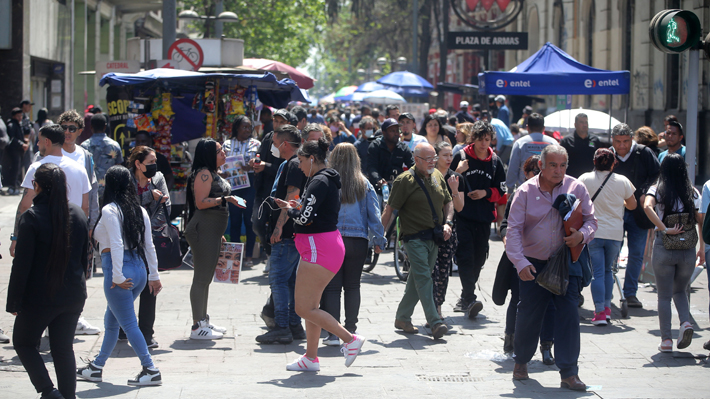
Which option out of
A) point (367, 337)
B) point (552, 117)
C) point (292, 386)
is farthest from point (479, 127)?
point (552, 117)

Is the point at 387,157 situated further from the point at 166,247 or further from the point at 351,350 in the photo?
the point at 351,350

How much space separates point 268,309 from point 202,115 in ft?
16.2

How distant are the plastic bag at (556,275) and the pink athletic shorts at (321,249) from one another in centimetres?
151

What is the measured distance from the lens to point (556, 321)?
19.0 ft

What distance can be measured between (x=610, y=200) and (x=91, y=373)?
4913 millimetres

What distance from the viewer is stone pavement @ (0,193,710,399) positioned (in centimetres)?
555

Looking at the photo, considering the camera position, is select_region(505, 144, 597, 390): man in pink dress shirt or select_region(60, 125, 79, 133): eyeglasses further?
select_region(60, 125, 79, 133): eyeglasses

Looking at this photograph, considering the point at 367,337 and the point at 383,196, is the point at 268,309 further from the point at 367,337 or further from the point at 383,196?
the point at 383,196

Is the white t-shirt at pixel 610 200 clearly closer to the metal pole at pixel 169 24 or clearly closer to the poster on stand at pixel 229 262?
the poster on stand at pixel 229 262

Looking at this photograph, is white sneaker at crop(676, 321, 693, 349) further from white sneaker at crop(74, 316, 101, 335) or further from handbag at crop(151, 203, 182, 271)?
white sneaker at crop(74, 316, 101, 335)

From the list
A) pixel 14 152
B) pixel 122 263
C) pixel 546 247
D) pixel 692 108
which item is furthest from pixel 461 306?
pixel 14 152

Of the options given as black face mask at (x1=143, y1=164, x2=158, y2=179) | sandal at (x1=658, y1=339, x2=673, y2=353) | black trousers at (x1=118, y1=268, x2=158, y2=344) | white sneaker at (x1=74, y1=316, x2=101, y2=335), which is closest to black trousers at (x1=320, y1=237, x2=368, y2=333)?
black trousers at (x1=118, y1=268, x2=158, y2=344)

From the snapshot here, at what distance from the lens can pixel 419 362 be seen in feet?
21.1

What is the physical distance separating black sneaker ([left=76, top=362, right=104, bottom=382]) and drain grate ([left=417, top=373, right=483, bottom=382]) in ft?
7.65
